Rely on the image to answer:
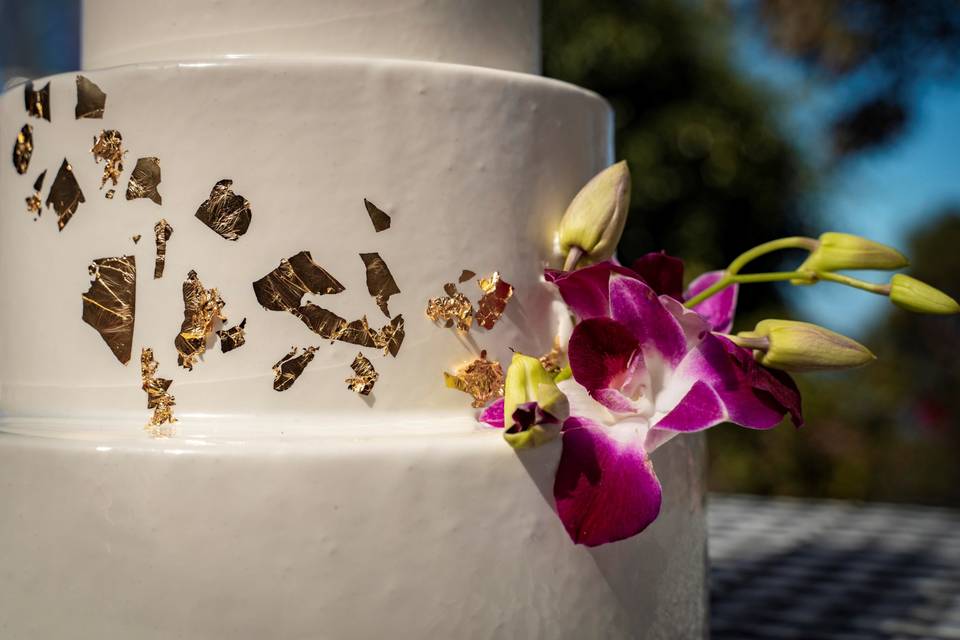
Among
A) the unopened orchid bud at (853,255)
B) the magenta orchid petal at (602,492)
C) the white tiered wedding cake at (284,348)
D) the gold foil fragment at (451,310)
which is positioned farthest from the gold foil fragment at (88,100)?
the unopened orchid bud at (853,255)

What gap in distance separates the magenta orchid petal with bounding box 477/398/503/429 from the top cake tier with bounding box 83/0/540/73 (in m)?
0.23

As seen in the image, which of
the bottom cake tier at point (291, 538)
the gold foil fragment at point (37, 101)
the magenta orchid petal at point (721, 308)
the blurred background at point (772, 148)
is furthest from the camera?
the blurred background at point (772, 148)

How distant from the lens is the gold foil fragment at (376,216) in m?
0.57

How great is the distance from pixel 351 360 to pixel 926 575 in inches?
43.4

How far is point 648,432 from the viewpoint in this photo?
1.82ft

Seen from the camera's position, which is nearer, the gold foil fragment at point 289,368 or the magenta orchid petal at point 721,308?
the gold foil fragment at point 289,368

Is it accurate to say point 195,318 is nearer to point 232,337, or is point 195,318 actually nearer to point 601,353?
point 232,337

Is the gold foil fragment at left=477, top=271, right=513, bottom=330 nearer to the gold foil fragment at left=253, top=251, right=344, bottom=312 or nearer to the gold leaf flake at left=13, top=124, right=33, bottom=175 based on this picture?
the gold foil fragment at left=253, top=251, right=344, bottom=312

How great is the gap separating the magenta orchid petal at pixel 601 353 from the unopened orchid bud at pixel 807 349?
74 millimetres

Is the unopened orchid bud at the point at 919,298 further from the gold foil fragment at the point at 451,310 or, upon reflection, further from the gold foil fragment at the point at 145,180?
the gold foil fragment at the point at 145,180

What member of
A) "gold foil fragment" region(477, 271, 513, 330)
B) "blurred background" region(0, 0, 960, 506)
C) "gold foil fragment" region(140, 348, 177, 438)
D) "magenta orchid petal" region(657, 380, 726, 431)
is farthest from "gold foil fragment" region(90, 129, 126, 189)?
"blurred background" region(0, 0, 960, 506)

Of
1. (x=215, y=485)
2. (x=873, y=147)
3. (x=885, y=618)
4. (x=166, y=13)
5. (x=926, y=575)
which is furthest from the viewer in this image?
(x=873, y=147)

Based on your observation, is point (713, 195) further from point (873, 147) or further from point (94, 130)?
point (94, 130)

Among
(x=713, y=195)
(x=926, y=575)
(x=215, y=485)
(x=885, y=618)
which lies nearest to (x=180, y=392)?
(x=215, y=485)
